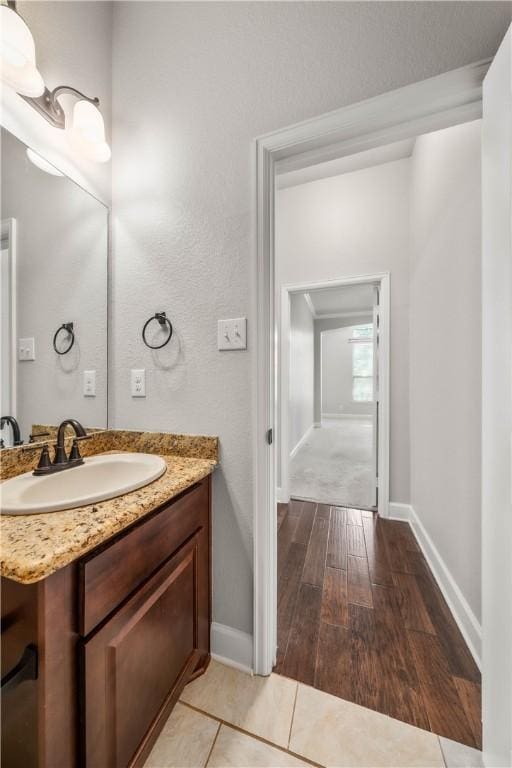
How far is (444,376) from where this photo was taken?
1.60 m

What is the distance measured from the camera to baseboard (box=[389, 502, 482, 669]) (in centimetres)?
119

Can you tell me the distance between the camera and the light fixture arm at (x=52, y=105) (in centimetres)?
102

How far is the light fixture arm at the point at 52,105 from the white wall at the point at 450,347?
165 cm

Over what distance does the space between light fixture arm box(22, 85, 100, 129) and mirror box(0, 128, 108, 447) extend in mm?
155

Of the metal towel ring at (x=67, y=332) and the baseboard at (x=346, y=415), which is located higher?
the metal towel ring at (x=67, y=332)

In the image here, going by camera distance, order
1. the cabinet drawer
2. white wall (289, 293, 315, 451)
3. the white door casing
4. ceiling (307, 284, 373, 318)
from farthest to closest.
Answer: ceiling (307, 284, 373, 318) → white wall (289, 293, 315, 451) → the white door casing → the cabinet drawer

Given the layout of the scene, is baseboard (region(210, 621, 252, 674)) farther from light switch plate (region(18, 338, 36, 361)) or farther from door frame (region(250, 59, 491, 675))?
light switch plate (region(18, 338, 36, 361))

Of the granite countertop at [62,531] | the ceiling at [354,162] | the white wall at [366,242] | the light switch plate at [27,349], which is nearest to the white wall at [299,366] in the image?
the white wall at [366,242]

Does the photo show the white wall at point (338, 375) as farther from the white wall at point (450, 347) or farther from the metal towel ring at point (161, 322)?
the metal towel ring at point (161, 322)

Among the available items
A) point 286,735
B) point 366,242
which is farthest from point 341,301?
point 286,735

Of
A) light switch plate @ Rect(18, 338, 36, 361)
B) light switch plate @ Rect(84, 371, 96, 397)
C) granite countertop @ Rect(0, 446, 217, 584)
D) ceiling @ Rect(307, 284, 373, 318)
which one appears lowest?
granite countertop @ Rect(0, 446, 217, 584)

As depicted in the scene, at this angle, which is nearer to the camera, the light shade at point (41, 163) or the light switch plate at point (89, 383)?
the light shade at point (41, 163)

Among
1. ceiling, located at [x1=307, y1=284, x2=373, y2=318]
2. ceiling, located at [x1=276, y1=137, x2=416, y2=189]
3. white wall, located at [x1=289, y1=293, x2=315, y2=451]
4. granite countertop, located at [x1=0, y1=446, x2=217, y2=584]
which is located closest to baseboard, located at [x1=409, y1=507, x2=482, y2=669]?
granite countertop, located at [x1=0, y1=446, x2=217, y2=584]

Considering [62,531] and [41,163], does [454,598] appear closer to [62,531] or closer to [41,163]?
[62,531]
